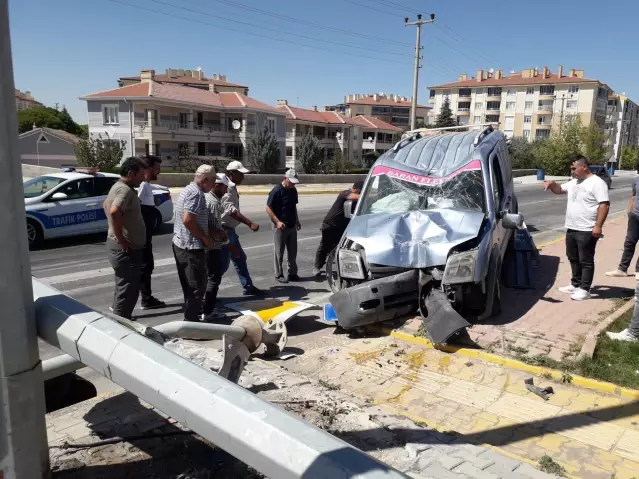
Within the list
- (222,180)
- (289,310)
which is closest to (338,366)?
(289,310)

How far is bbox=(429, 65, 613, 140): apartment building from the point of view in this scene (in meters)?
93.4

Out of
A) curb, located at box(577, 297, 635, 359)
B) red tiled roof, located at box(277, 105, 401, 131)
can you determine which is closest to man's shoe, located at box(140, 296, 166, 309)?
curb, located at box(577, 297, 635, 359)

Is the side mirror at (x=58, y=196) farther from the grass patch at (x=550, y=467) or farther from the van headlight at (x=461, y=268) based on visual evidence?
the grass patch at (x=550, y=467)

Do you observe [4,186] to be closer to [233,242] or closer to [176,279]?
[233,242]

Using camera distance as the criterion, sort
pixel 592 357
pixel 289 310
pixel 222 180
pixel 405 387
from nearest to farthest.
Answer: pixel 405 387, pixel 592 357, pixel 289 310, pixel 222 180

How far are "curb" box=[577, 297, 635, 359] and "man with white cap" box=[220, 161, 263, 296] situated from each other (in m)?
4.36

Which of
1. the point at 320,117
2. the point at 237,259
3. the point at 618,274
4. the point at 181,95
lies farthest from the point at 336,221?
the point at 320,117

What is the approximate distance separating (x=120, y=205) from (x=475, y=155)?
4833 mm

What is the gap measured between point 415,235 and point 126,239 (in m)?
3.30

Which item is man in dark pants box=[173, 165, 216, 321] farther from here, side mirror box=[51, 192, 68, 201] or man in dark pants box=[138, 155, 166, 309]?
side mirror box=[51, 192, 68, 201]

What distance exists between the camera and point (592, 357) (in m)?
5.24

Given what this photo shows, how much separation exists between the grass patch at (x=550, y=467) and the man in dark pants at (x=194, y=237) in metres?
3.84

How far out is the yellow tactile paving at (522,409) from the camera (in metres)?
4.23

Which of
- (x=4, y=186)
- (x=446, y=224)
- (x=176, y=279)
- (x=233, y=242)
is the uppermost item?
(x=4, y=186)
